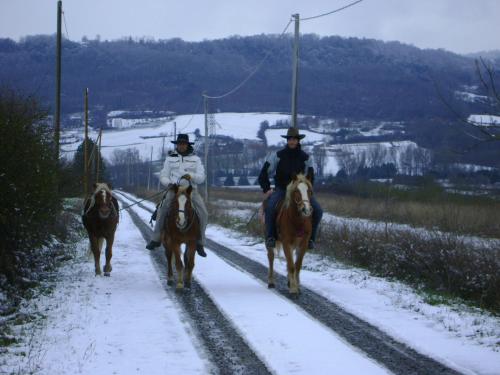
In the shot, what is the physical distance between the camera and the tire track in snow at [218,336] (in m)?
6.82

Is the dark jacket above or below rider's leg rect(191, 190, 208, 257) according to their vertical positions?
above

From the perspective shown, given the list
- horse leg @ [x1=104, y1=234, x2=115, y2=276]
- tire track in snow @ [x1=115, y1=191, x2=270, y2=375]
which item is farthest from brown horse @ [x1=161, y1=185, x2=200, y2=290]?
horse leg @ [x1=104, y1=234, x2=115, y2=276]

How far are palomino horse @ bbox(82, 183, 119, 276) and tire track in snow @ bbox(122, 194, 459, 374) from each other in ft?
12.8

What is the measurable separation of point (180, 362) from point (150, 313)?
276 cm

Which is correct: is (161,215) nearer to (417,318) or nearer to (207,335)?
(207,335)

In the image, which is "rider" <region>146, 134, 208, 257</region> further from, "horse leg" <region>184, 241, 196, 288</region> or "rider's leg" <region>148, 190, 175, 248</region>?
"horse leg" <region>184, 241, 196, 288</region>

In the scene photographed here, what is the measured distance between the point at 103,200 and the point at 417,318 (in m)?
7.21

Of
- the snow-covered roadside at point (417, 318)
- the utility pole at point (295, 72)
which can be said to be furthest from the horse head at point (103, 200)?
the utility pole at point (295, 72)

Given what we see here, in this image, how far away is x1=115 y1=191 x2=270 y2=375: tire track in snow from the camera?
269 inches

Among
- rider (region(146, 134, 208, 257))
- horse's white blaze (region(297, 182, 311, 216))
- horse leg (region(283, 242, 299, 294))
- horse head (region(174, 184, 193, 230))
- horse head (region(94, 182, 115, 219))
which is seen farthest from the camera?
horse head (region(94, 182, 115, 219))

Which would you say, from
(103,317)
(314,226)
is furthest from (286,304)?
(103,317)

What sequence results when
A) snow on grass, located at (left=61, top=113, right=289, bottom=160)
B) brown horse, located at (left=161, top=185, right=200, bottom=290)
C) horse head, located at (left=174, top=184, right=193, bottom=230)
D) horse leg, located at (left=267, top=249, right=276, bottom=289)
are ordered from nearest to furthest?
horse head, located at (left=174, top=184, right=193, bottom=230) < brown horse, located at (left=161, top=185, right=200, bottom=290) < horse leg, located at (left=267, top=249, right=276, bottom=289) < snow on grass, located at (left=61, top=113, right=289, bottom=160)

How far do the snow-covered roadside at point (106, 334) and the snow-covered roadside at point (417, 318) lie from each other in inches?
107

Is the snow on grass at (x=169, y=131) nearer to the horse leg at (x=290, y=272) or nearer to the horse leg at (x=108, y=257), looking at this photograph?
the horse leg at (x=108, y=257)
